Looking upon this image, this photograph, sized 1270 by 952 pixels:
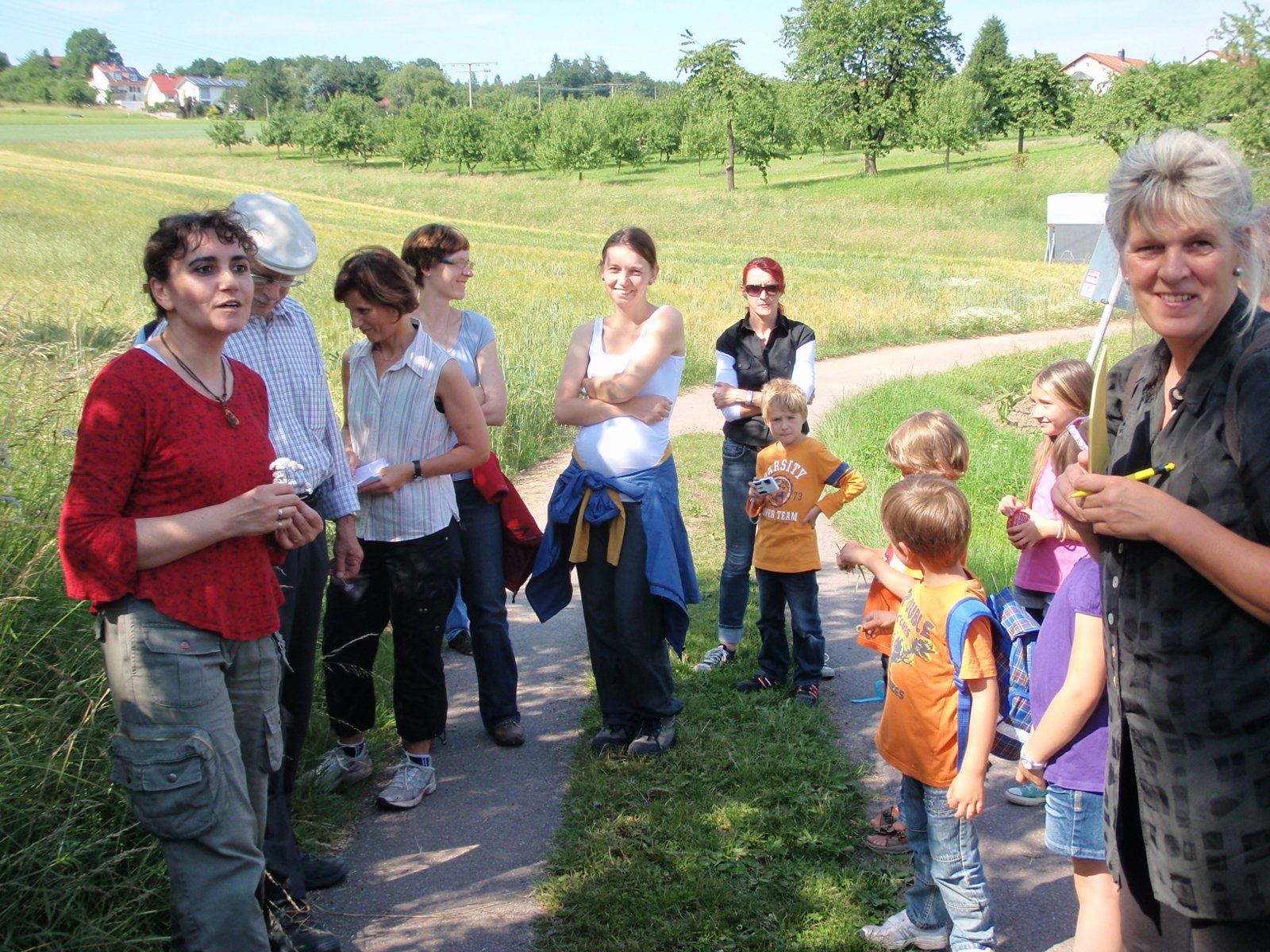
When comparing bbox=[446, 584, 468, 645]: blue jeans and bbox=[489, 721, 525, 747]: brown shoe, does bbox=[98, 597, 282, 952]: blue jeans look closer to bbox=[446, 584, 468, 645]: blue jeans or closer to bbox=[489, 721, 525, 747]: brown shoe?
bbox=[489, 721, 525, 747]: brown shoe

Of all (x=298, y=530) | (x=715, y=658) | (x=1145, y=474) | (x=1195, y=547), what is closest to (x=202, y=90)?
(x=715, y=658)

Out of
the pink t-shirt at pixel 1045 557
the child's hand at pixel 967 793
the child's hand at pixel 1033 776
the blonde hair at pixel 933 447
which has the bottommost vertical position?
the child's hand at pixel 967 793

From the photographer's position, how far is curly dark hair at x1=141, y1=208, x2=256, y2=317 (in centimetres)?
261

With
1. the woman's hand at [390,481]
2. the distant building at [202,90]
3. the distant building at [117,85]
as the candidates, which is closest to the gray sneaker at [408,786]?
the woman's hand at [390,481]

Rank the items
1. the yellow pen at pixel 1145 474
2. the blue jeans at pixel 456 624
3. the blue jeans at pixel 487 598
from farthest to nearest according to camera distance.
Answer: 1. the blue jeans at pixel 456 624
2. the blue jeans at pixel 487 598
3. the yellow pen at pixel 1145 474

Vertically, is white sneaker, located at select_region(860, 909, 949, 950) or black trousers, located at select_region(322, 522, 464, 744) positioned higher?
black trousers, located at select_region(322, 522, 464, 744)

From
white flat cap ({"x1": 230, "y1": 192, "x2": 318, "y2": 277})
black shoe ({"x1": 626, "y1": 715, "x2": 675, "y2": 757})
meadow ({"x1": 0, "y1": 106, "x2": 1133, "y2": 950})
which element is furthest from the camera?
black shoe ({"x1": 626, "y1": 715, "x2": 675, "y2": 757})

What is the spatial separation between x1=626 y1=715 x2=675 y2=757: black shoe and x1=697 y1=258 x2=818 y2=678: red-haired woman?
0.83 metres

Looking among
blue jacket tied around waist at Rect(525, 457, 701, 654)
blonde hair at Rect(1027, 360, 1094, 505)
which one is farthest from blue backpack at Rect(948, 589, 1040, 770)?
blue jacket tied around waist at Rect(525, 457, 701, 654)

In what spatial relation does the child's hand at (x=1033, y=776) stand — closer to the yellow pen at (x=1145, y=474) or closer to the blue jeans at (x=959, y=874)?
the blue jeans at (x=959, y=874)

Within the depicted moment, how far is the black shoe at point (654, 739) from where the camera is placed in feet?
13.9

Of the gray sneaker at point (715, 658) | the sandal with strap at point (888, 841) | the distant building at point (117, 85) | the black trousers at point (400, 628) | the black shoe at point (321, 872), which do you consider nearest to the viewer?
the black shoe at point (321, 872)

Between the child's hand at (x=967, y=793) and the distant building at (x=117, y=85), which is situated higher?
the distant building at (x=117, y=85)

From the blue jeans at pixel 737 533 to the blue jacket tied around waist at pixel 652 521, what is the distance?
2.73 feet
